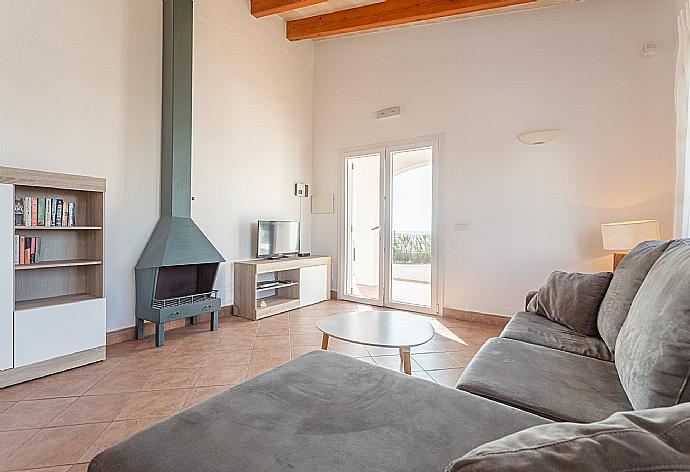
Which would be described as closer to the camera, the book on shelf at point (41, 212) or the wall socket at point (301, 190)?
the book on shelf at point (41, 212)

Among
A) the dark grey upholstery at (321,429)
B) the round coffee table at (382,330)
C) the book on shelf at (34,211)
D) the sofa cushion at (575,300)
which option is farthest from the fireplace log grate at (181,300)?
the sofa cushion at (575,300)

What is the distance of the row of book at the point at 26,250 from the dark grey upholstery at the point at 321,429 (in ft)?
7.80

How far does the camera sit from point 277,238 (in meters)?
4.74

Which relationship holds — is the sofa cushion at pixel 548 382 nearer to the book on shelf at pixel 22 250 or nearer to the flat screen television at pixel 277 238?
the book on shelf at pixel 22 250

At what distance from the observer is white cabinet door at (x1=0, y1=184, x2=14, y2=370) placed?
2.32 m

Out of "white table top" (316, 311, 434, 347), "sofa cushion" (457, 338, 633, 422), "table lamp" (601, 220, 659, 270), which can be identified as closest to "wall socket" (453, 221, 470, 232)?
"table lamp" (601, 220, 659, 270)

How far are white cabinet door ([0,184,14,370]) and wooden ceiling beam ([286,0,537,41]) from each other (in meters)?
3.89

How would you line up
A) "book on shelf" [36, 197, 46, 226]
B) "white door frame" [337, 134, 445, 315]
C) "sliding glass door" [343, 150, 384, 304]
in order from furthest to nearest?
1. "sliding glass door" [343, 150, 384, 304]
2. "white door frame" [337, 134, 445, 315]
3. "book on shelf" [36, 197, 46, 226]

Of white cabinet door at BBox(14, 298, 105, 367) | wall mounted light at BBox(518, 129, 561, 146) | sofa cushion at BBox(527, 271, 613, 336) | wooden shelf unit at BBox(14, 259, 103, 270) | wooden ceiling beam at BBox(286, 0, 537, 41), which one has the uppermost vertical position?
wooden ceiling beam at BBox(286, 0, 537, 41)

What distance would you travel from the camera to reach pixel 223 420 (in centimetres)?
101

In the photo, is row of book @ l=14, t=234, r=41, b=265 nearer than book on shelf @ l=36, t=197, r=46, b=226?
Yes

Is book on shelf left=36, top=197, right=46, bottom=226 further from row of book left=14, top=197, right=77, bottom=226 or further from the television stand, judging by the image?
the television stand

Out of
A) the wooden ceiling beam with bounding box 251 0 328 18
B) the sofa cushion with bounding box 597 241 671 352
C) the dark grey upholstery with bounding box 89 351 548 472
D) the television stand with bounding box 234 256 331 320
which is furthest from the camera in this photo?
the television stand with bounding box 234 256 331 320

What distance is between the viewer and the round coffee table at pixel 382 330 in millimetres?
2271
